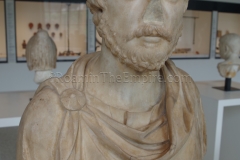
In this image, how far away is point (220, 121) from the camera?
263 cm

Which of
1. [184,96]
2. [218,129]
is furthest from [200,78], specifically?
[184,96]

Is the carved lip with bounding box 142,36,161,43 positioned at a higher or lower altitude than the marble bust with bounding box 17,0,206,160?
higher

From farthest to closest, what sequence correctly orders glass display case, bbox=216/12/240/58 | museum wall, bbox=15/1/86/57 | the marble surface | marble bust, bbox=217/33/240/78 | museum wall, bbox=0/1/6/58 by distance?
glass display case, bbox=216/12/240/58, museum wall, bbox=15/1/86/57, museum wall, bbox=0/1/6/58, marble bust, bbox=217/33/240/78, the marble surface

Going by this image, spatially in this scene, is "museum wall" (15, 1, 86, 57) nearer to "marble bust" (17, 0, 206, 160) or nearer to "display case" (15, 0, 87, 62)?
"display case" (15, 0, 87, 62)

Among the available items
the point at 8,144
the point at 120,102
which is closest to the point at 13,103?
the point at 8,144

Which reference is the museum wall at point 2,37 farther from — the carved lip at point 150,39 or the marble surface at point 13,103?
the carved lip at point 150,39

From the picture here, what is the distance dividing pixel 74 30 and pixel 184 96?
332 cm

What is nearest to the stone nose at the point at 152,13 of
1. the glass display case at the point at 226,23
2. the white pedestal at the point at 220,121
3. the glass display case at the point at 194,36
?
the white pedestal at the point at 220,121

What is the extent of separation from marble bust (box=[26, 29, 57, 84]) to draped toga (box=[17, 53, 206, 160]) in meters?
1.43

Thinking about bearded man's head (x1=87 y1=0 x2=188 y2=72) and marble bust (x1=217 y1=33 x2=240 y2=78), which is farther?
marble bust (x1=217 y1=33 x2=240 y2=78)

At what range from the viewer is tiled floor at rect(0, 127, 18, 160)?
2.60 meters

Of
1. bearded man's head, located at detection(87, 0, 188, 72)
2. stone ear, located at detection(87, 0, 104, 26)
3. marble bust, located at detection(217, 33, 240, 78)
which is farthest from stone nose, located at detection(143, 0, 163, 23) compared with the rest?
marble bust, located at detection(217, 33, 240, 78)

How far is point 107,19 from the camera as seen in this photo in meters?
0.98

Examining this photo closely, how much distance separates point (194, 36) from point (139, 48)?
4.43 metres
